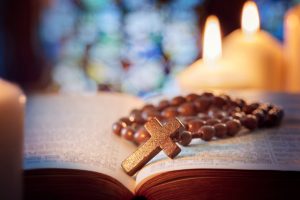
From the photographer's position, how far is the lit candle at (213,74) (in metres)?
1.48

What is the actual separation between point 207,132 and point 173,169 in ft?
0.62

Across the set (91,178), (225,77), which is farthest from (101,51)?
(91,178)

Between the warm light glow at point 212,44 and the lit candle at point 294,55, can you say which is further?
the lit candle at point 294,55

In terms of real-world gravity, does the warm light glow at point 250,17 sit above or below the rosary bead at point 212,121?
above

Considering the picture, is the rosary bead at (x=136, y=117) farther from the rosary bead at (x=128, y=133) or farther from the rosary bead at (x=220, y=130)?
the rosary bead at (x=220, y=130)

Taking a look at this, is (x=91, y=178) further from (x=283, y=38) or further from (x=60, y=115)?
(x=283, y=38)

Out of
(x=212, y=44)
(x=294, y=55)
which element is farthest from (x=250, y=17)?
(x=294, y=55)

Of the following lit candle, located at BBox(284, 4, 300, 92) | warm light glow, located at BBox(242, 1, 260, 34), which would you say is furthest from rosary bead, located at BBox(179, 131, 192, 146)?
lit candle, located at BBox(284, 4, 300, 92)

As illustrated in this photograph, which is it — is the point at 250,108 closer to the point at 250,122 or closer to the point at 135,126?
the point at 250,122

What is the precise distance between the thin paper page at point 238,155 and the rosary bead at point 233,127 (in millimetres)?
17

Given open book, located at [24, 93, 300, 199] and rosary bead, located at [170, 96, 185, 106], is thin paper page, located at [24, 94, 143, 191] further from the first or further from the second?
rosary bead, located at [170, 96, 185, 106]

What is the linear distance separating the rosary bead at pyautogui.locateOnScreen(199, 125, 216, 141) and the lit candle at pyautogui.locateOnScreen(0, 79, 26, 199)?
389mm

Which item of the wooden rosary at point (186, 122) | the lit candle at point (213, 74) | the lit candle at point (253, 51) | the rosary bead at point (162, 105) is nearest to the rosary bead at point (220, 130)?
the wooden rosary at point (186, 122)

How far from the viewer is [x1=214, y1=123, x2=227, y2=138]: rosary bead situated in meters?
0.96
